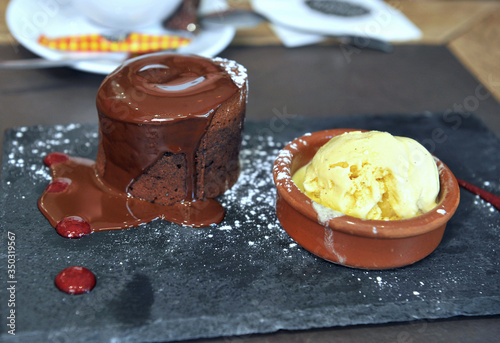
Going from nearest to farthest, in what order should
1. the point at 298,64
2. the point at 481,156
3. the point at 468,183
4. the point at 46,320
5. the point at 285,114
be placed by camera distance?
the point at 46,320 < the point at 468,183 < the point at 481,156 < the point at 285,114 < the point at 298,64

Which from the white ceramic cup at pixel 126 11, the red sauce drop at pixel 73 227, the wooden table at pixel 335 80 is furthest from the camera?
the white ceramic cup at pixel 126 11

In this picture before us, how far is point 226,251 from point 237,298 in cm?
17

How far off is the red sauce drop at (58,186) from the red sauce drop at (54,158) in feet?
0.35

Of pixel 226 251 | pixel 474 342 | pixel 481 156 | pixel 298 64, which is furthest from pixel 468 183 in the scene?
pixel 298 64

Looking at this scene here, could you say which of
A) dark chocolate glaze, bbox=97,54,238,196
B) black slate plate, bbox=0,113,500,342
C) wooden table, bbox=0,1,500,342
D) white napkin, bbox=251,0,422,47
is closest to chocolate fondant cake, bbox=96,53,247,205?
dark chocolate glaze, bbox=97,54,238,196

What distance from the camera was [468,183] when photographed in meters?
1.69

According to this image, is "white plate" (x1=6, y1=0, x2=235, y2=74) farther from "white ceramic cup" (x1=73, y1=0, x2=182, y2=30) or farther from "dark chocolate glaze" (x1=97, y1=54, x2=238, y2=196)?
"dark chocolate glaze" (x1=97, y1=54, x2=238, y2=196)

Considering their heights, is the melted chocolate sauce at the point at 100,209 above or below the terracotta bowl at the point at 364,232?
below

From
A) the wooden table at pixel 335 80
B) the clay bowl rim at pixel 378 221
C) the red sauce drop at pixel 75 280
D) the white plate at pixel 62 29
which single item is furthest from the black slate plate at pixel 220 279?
the white plate at pixel 62 29

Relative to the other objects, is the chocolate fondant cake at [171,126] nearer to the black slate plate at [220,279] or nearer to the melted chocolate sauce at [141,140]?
the melted chocolate sauce at [141,140]

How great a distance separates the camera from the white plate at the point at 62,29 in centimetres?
219

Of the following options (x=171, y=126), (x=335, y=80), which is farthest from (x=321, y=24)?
(x=171, y=126)

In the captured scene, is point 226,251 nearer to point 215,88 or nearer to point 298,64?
point 215,88

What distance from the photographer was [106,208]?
1.49 m
